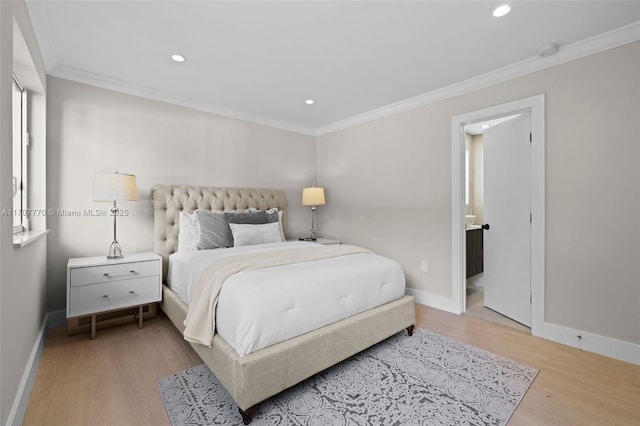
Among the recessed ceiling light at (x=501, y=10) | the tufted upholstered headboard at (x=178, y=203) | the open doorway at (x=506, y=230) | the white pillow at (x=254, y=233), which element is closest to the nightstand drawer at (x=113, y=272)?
the tufted upholstered headboard at (x=178, y=203)

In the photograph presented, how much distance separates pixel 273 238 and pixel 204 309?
1.62 m

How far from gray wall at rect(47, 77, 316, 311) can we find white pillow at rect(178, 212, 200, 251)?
0.40 meters

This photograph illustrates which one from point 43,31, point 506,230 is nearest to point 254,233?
point 43,31

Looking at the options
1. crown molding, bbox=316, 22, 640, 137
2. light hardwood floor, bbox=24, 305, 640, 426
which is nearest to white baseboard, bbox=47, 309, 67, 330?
light hardwood floor, bbox=24, 305, 640, 426

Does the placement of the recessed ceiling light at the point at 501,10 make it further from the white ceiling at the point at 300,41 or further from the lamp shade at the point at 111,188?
the lamp shade at the point at 111,188

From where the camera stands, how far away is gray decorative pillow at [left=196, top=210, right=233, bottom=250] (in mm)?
3041

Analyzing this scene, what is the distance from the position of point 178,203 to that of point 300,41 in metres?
2.22

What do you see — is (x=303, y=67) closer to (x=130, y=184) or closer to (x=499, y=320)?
(x=130, y=184)

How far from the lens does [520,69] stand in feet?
8.68

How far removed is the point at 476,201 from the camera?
5.18 metres

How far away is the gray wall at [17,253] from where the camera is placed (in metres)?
1.34

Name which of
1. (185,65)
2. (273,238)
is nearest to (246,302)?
(273,238)

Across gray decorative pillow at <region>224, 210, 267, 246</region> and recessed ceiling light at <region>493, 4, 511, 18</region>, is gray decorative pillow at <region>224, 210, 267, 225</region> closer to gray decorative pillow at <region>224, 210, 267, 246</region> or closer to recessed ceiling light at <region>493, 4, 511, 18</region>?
gray decorative pillow at <region>224, 210, 267, 246</region>

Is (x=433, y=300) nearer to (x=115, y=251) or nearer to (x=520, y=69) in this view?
(x=520, y=69)
